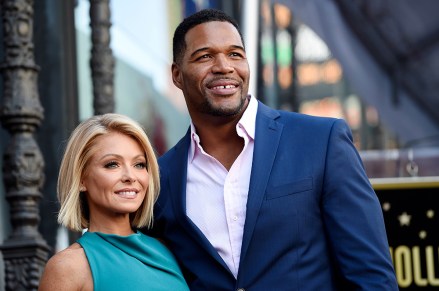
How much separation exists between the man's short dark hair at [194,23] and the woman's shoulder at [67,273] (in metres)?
1.00

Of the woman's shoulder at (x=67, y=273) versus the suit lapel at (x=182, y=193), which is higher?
the suit lapel at (x=182, y=193)

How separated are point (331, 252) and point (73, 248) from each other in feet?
3.48

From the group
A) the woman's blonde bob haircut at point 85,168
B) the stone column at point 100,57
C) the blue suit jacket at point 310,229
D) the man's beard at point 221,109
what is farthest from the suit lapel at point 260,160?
the stone column at point 100,57

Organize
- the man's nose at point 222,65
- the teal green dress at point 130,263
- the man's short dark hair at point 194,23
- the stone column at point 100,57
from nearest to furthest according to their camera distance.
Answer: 1. the teal green dress at point 130,263
2. the man's nose at point 222,65
3. the man's short dark hair at point 194,23
4. the stone column at point 100,57

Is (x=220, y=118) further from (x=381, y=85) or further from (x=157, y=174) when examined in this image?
(x=381, y=85)

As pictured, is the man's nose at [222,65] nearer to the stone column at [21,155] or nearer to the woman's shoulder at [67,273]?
the woman's shoulder at [67,273]

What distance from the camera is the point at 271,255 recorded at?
460 cm

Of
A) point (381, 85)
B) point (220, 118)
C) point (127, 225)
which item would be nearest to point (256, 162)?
point (220, 118)

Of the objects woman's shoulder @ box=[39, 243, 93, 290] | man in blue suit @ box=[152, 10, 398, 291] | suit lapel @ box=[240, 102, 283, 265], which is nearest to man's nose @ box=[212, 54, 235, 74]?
man in blue suit @ box=[152, 10, 398, 291]

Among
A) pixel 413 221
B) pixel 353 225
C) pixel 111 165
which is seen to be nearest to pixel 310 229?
pixel 353 225

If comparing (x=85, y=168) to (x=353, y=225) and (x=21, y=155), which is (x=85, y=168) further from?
(x=21, y=155)

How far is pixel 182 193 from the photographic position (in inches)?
190

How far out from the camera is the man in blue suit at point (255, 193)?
4.57 m

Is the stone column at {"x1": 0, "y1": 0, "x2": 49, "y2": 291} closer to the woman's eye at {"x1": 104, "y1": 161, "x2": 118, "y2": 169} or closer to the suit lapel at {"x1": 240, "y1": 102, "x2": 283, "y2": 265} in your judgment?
the woman's eye at {"x1": 104, "y1": 161, "x2": 118, "y2": 169}
